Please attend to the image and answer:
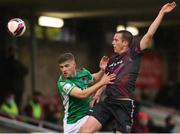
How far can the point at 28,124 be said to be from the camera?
52.2 ft

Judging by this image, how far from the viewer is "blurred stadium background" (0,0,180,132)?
17375 millimetres

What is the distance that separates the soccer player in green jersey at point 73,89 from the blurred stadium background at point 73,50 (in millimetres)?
6128

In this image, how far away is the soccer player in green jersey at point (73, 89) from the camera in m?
8.38

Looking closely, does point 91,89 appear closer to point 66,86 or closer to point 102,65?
point 66,86

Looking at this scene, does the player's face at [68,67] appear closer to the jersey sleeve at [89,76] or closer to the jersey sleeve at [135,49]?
the jersey sleeve at [89,76]

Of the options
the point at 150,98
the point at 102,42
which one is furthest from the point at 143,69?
the point at 102,42

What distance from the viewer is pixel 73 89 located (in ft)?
27.4

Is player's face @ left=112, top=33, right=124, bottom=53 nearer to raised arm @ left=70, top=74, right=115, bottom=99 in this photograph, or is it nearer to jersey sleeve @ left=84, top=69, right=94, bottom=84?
raised arm @ left=70, top=74, right=115, bottom=99

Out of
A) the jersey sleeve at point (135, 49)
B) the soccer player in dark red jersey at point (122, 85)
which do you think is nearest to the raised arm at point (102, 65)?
the soccer player in dark red jersey at point (122, 85)

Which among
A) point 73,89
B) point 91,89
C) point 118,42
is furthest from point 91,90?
point 118,42

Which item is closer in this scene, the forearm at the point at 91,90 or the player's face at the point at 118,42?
the forearm at the point at 91,90

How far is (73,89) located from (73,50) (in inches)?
567

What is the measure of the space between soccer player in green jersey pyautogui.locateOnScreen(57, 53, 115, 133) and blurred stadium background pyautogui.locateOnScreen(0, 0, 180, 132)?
613cm

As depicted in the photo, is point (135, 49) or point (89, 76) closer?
point (135, 49)
